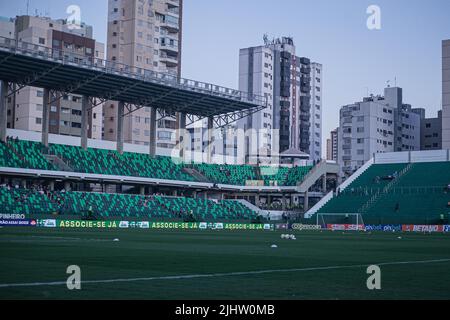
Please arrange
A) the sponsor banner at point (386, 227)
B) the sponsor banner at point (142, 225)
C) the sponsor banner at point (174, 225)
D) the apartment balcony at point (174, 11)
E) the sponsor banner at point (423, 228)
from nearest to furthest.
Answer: the sponsor banner at point (142, 225)
the sponsor banner at point (423, 228)
the sponsor banner at point (174, 225)
the sponsor banner at point (386, 227)
the apartment balcony at point (174, 11)

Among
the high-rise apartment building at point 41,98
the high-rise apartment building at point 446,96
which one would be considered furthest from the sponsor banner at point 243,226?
the high-rise apartment building at point 446,96

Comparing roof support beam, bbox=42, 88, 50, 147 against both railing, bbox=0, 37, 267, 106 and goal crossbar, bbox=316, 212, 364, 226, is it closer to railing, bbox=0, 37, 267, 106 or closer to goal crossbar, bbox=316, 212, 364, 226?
railing, bbox=0, 37, 267, 106

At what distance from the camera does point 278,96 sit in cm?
16425

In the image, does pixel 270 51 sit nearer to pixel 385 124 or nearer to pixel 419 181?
pixel 385 124

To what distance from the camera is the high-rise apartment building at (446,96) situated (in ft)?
415

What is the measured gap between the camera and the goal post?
→ 86125mm

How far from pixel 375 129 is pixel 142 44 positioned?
178ft

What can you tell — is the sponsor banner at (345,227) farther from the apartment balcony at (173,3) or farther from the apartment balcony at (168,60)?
the apartment balcony at (173,3)

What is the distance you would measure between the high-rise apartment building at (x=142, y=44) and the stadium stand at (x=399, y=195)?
151ft

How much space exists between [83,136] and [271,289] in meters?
78.9

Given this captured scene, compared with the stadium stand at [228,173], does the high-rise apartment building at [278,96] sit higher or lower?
higher

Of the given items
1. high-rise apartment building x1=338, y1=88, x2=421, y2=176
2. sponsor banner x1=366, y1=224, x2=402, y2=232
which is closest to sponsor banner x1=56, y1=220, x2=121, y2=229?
sponsor banner x1=366, y1=224, x2=402, y2=232
